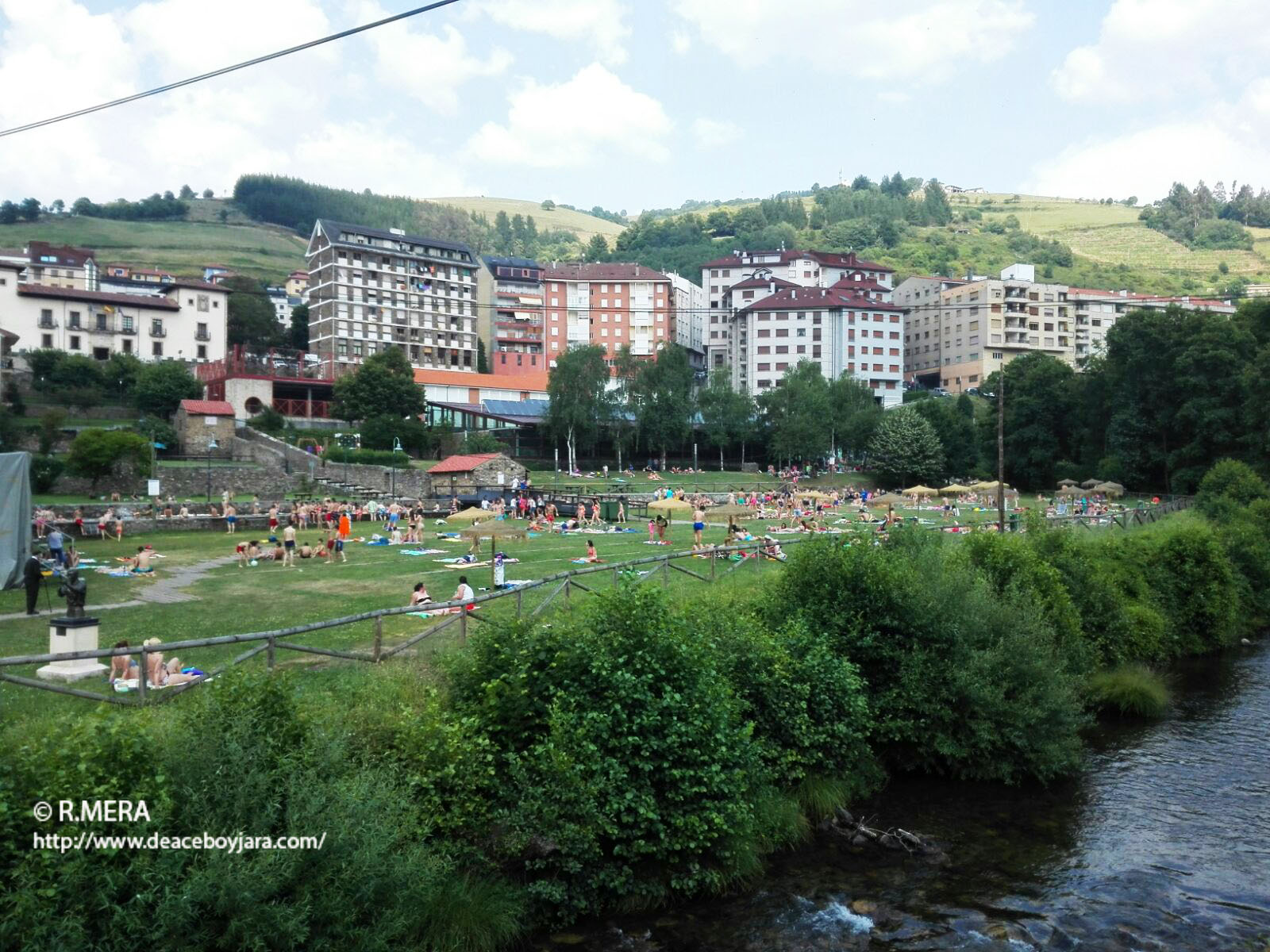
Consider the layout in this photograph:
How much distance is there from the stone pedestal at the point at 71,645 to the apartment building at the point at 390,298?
95.9m

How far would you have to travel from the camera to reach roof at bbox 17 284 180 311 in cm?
8888

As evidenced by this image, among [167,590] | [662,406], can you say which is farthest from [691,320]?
[167,590]

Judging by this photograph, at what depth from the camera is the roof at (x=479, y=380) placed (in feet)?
323

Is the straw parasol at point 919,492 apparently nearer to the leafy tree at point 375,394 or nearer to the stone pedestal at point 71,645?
the leafy tree at point 375,394

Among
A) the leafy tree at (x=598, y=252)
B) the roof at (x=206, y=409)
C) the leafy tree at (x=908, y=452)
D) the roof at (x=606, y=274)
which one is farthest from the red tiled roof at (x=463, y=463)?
the leafy tree at (x=598, y=252)

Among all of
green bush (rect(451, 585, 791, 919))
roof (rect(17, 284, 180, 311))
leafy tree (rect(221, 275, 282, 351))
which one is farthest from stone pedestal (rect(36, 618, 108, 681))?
leafy tree (rect(221, 275, 282, 351))

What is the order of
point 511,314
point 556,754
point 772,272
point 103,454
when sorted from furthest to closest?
point 772,272, point 511,314, point 103,454, point 556,754

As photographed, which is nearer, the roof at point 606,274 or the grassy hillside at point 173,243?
the roof at point 606,274

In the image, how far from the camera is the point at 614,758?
40.4 ft

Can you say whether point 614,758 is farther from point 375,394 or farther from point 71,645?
point 375,394

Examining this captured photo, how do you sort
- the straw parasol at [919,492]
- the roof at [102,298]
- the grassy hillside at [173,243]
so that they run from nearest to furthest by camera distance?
the straw parasol at [919,492] < the roof at [102,298] < the grassy hillside at [173,243]

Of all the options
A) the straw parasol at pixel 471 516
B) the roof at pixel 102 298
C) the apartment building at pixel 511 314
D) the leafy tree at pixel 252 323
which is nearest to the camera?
the straw parasol at pixel 471 516

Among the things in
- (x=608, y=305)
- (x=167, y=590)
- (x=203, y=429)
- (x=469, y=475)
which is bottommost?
(x=167, y=590)

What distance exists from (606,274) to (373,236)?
95.9 ft
